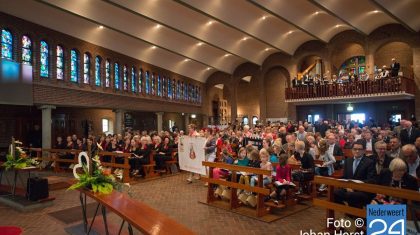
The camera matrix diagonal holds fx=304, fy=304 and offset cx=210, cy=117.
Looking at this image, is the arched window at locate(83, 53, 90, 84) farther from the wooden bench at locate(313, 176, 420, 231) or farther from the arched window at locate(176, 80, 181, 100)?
the wooden bench at locate(313, 176, 420, 231)

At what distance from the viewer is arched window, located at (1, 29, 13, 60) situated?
13.2 m

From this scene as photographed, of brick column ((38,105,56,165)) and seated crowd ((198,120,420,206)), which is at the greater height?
brick column ((38,105,56,165))

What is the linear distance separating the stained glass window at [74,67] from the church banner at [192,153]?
386 inches

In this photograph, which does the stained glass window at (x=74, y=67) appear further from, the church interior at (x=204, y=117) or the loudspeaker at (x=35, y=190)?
the loudspeaker at (x=35, y=190)

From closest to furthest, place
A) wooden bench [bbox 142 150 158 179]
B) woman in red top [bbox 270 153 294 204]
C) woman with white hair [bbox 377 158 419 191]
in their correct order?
woman with white hair [bbox 377 158 419 191] < woman in red top [bbox 270 153 294 204] < wooden bench [bbox 142 150 158 179]

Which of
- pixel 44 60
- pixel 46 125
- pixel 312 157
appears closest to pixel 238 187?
pixel 312 157

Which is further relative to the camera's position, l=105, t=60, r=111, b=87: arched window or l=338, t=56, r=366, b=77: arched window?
l=338, t=56, r=366, b=77: arched window

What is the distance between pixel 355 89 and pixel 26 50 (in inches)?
701

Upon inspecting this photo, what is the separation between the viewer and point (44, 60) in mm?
15148

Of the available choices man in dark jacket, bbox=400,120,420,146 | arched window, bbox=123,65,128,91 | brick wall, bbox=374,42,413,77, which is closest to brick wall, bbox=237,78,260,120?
brick wall, bbox=374,42,413,77

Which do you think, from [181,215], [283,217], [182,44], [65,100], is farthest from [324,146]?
[182,44]

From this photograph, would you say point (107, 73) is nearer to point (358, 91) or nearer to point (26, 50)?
point (26, 50)

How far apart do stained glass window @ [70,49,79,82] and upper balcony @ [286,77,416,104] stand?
13.6 meters

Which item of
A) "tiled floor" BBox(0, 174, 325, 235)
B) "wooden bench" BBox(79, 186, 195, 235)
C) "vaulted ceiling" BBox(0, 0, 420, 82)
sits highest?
"vaulted ceiling" BBox(0, 0, 420, 82)
